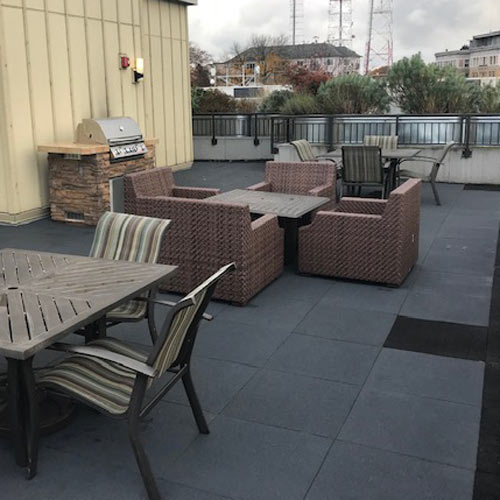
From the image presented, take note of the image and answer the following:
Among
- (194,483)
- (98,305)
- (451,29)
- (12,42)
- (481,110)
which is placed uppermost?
(451,29)

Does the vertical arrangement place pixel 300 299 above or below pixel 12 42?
below

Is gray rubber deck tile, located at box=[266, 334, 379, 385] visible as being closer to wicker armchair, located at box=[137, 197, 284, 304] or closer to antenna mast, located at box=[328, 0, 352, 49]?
wicker armchair, located at box=[137, 197, 284, 304]

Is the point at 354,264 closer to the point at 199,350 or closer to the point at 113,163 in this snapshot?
the point at 199,350

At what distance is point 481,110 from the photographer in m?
11.9

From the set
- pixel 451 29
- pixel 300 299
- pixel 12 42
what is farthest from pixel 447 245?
pixel 451 29

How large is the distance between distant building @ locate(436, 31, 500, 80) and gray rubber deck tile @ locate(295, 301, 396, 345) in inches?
2679

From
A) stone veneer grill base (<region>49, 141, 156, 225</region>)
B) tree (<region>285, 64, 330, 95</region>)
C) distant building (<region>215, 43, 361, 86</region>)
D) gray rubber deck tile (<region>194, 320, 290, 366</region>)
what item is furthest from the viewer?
distant building (<region>215, 43, 361, 86</region>)

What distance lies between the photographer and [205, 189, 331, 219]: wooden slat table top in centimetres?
578

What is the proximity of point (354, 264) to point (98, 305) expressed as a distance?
309 cm

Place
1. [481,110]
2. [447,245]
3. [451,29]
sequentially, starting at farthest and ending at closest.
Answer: [451,29] → [481,110] → [447,245]

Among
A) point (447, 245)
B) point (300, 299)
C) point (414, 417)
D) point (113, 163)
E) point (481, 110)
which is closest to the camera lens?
point (414, 417)

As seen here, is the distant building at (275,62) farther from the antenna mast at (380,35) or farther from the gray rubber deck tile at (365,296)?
the gray rubber deck tile at (365,296)

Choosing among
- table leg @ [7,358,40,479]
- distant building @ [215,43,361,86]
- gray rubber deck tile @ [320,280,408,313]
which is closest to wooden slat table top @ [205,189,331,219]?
gray rubber deck tile @ [320,280,408,313]

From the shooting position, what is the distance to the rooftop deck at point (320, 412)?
9.25 ft
